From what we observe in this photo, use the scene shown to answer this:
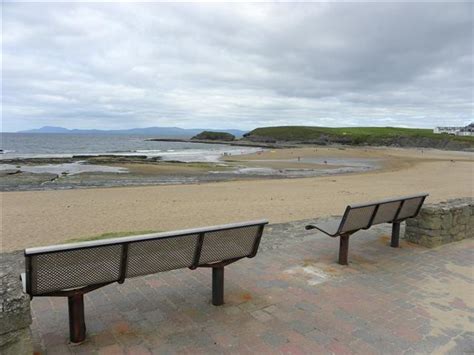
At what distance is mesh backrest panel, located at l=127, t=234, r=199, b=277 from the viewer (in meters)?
3.24

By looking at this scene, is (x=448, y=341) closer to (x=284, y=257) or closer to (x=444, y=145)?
(x=284, y=257)

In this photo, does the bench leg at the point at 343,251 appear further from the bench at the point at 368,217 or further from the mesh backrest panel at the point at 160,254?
the mesh backrest panel at the point at 160,254

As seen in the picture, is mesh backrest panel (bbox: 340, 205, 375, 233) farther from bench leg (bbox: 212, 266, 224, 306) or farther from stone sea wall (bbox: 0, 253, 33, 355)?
stone sea wall (bbox: 0, 253, 33, 355)

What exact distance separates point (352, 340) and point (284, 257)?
218cm

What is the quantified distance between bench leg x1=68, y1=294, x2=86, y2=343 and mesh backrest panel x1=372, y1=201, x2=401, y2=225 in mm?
3846

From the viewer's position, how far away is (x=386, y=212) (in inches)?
213

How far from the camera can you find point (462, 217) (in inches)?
247

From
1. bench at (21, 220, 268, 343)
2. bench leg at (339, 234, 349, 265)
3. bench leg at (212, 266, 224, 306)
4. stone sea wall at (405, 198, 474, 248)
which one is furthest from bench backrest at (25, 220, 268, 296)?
stone sea wall at (405, 198, 474, 248)

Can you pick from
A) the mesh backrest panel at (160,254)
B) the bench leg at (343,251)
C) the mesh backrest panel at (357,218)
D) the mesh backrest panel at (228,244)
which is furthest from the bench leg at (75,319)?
the bench leg at (343,251)

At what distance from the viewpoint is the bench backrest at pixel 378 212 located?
4.86 metres

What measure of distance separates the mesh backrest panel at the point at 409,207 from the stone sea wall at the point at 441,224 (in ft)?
0.60

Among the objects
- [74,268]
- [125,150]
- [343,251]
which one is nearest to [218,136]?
[125,150]

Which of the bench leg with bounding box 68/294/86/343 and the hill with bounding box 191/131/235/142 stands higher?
the hill with bounding box 191/131/235/142

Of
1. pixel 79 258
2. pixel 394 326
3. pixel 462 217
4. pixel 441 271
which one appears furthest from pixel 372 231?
pixel 79 258
